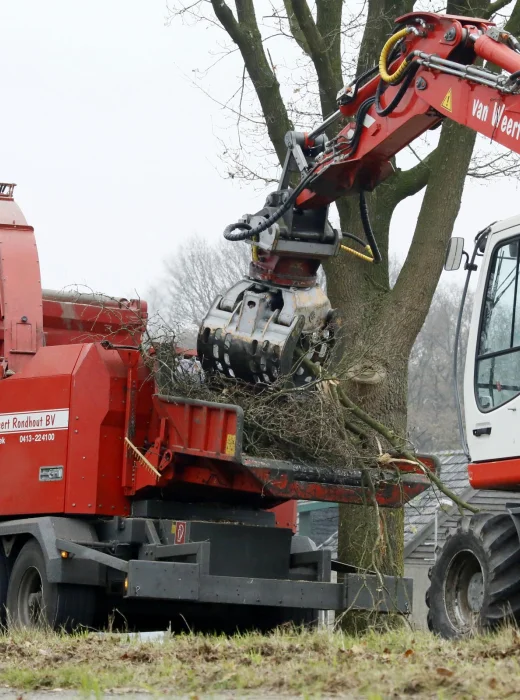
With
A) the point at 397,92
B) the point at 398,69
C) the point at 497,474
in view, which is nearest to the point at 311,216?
the point at 397,92

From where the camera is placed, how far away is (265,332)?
10.1 meters

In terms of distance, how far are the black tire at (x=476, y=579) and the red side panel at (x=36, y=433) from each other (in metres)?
3.60

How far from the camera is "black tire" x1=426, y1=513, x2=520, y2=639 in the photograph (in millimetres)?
7562

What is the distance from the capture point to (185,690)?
19.2ft

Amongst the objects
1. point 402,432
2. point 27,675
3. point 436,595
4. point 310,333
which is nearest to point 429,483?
point 402,432

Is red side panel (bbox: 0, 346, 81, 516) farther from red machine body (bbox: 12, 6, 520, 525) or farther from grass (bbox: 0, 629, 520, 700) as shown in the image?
grass (bbox: 0, 629, 520, 700)

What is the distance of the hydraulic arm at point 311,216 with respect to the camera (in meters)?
9.37

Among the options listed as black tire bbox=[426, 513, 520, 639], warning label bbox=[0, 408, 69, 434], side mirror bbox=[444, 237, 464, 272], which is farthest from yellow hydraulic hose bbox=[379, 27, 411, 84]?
warning label bbox=[0, 408, 69, 434]

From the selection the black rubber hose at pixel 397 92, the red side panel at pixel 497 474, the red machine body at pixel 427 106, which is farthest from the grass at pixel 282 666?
the black rubber hose at pixel 397 92

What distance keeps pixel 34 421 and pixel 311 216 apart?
296cm

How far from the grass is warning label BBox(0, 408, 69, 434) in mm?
2702

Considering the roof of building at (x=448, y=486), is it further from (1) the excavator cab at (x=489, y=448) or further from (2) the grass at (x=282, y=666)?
(2) the grass at (x=282, y=666)

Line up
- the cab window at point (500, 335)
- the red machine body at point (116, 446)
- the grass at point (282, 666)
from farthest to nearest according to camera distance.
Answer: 1. the red machine body at point (116, 446)
2. the cab window at point (500, 335)
3. the grass at point (282, 666)

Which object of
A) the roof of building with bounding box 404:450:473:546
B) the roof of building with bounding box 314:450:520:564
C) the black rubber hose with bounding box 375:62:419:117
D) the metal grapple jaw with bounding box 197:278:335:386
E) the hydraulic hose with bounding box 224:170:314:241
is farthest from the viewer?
the roof of building with bounding box 404:450:473:546
